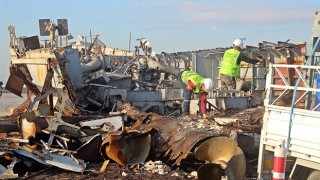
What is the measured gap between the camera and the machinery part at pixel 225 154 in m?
6.41

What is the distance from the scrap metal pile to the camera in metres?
7.08

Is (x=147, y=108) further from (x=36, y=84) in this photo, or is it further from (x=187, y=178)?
(x=187, y=178)

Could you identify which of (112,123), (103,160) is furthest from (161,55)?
(103,160)

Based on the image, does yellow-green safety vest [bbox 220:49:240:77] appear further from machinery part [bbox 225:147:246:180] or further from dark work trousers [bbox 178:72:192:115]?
machinery part [bbox 225:147:246:180]

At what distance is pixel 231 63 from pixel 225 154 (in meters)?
4.83

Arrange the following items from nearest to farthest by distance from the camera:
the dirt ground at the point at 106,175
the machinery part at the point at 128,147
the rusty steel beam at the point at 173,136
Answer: the dirt ground at the point at 106,175 < the rusty steel beam at the point at 173,136 < the machinery part at the point at 128,147

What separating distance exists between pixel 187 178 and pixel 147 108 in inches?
253

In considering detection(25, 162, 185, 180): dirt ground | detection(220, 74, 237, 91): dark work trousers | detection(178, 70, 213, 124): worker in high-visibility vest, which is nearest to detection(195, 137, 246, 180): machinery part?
detection(25, 162, 185, 180): dirt ground

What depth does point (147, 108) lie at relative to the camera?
13.1 meters

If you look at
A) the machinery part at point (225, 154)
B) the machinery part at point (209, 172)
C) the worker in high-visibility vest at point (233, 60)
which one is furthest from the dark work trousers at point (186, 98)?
the machinery part at point (209, 172)

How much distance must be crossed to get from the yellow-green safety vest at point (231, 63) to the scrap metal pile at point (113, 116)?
→ 3.68ft

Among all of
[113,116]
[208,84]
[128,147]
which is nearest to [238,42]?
[208,84]

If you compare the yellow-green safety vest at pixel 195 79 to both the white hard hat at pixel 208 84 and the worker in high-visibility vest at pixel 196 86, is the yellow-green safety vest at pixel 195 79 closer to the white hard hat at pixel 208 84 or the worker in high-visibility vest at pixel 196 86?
the worker in high-visibility vest at pixel 196 86

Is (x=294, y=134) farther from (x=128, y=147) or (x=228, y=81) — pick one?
(x=228, y=81)
